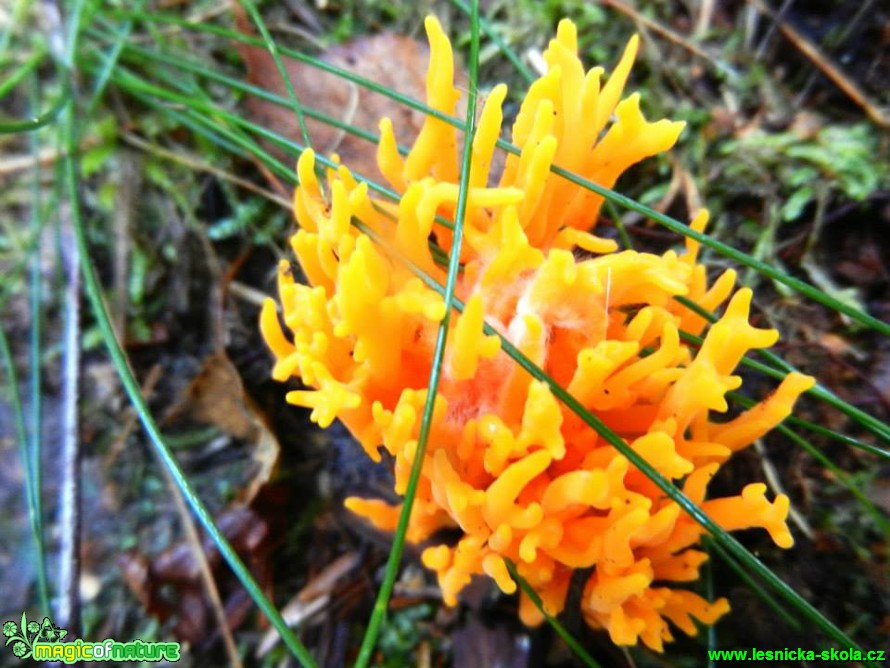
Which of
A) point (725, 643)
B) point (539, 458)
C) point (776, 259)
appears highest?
point (776, 259)

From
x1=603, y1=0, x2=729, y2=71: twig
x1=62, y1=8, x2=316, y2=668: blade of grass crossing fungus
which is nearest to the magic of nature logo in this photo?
x1=62, y1=8, x2=316, y2=668: blade of grass crossing fungus

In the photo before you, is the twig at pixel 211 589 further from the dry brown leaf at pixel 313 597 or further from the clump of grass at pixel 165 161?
the clump of grass at pixel 165 161

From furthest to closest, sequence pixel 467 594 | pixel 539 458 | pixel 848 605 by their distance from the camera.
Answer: pixel 467 594 → pixel 848 605 → pixel 539 458

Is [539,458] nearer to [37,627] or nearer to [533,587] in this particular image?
[533,587]

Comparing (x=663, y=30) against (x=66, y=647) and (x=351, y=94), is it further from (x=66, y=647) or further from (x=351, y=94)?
(x=66, y=647)

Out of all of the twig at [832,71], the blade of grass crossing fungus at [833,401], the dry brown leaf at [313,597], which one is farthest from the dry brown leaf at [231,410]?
the twig at [832,71]

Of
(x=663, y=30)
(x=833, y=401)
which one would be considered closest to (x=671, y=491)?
(x=833, y=401)

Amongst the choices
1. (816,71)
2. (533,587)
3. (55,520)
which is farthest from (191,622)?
(816,71)

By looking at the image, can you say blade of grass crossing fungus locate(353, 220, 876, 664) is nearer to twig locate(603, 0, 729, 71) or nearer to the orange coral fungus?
the orange coral fungus
